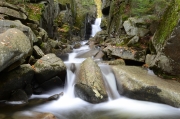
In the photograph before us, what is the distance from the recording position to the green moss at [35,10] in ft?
39.1

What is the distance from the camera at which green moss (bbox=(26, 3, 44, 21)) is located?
11.9 m

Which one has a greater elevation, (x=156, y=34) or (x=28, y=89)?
(x=156, y=34)

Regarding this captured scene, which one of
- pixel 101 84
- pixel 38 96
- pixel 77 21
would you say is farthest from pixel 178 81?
pixel 77 21

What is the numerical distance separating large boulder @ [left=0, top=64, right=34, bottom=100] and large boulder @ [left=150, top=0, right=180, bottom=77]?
5.88 meters

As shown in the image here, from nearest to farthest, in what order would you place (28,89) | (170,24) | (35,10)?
(28,89) → (170,24) → (35,10)

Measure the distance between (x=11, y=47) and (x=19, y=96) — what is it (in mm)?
2175

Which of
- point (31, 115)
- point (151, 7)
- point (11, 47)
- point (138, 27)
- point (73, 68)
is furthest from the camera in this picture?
point (151, 7)

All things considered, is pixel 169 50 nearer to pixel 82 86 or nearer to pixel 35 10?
A: pixel 82 86

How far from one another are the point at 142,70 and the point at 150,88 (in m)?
1.81

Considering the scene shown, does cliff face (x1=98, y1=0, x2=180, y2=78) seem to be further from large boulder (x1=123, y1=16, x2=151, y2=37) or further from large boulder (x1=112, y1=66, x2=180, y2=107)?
large boulder (x1=112, y1=66, x2=180, y2=107)

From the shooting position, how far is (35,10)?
12523mm

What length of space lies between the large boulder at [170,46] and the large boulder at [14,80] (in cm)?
588

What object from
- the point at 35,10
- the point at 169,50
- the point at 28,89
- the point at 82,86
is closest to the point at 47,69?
the point at 28,89

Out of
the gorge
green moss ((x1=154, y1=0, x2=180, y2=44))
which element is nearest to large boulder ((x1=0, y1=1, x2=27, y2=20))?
the gorge
